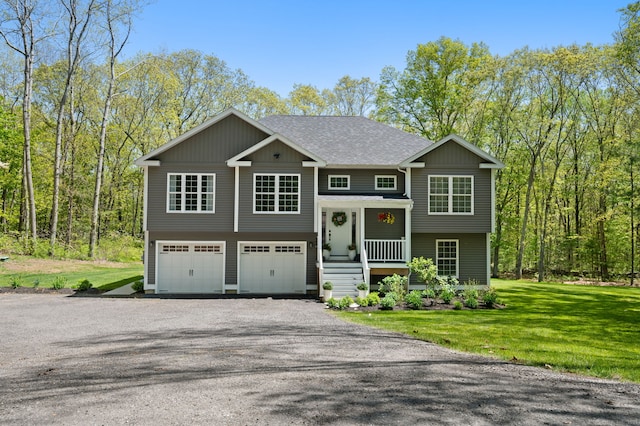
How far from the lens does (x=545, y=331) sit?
1218cm

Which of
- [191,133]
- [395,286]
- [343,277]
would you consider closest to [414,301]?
[395,286]

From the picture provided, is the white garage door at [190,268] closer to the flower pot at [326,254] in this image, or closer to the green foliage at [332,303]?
the flower pot at [326,254]

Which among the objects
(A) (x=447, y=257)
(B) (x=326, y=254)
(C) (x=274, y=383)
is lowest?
(C) (x=274, y=383)

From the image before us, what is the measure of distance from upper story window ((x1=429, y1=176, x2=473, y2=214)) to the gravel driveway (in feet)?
35.1

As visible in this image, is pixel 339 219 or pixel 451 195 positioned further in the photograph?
pixel 339 219

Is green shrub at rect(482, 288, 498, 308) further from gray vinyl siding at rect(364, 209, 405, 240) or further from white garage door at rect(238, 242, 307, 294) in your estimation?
white garage door at rect(238, 242, 307, 294)

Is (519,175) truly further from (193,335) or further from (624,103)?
(193,335)

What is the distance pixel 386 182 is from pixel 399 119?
643 inches

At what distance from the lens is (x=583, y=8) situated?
540 inches

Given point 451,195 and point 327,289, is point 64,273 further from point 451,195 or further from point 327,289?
point 451,195

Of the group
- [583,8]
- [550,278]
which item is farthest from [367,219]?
[550,278]

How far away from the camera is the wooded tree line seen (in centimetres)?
3000

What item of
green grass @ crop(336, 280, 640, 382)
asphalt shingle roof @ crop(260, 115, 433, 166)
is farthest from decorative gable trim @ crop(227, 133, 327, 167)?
green grass @ crop(336, 280, 640, 382)

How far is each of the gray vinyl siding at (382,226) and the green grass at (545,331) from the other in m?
5.13
